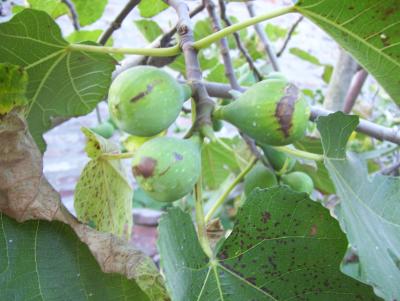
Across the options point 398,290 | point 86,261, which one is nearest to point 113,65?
point 86,261

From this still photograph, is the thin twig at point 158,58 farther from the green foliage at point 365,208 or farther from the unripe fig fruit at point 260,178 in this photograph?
the green foliage at point 365,208

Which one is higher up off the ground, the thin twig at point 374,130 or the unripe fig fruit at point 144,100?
the unripe fig fruit at point 144,100

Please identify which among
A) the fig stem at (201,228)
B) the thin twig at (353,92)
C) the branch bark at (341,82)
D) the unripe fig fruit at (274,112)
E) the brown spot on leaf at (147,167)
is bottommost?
the thin twig at (353,92)

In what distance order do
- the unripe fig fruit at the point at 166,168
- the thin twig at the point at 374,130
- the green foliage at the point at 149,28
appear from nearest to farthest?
1. the unripe fig fruit at the point at 166,168
2. the thin twig at the point at 374,130
3. the green foliage at the point at 149,28

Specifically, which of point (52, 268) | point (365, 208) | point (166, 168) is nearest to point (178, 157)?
point (166, 168)

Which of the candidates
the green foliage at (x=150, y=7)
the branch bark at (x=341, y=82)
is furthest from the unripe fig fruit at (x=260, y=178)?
the branch bark at (x=341, y=82)

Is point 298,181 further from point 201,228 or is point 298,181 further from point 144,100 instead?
point 144,100

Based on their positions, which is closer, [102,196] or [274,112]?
[274,112]
